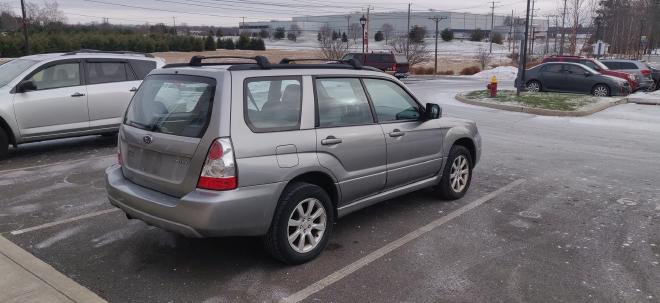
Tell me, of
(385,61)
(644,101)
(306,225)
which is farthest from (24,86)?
(385,61)

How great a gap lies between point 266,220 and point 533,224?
2961mm

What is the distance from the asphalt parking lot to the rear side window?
→ 255 centimetres

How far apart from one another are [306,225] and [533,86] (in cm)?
2017

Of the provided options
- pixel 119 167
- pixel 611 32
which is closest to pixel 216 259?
pixel 119 167

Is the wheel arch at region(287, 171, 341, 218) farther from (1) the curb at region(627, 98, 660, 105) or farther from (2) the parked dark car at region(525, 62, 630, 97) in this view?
(2) the parked dark car at region(525, 62, 630, 97)

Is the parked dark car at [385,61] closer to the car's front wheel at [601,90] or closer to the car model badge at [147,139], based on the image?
the car's front wheel at [601,90]

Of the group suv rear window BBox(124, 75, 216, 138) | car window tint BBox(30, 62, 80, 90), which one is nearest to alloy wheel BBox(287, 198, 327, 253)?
suv rear window BBox(124, 75, 216, 138)

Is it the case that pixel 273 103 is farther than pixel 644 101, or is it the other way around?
pixel 644 101

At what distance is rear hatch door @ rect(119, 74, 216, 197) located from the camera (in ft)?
13.2

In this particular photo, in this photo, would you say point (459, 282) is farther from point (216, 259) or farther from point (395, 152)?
point (216, 259)

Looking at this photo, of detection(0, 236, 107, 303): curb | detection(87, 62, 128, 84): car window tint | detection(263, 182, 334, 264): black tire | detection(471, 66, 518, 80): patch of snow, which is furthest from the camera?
detection(471, 66, 518, 80): patch of snow


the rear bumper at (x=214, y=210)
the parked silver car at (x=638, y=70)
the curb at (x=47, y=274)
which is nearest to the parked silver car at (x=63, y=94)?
the curb at (x=47, y=274)

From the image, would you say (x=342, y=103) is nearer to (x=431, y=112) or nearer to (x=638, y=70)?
(x=431, y=112)

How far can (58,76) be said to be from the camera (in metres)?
8.78
